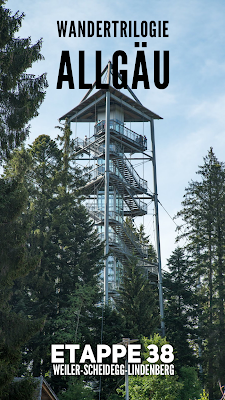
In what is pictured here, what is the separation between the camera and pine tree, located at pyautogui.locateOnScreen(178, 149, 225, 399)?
32.7 m

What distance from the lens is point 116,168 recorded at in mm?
35469

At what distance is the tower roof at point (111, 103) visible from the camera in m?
35.9

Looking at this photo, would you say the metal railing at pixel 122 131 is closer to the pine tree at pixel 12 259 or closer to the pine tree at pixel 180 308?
the pine tree at pixel 180 308

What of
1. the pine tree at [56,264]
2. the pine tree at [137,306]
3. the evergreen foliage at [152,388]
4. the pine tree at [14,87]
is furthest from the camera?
the pine tree at [137,306]

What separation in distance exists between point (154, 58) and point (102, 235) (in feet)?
52.9

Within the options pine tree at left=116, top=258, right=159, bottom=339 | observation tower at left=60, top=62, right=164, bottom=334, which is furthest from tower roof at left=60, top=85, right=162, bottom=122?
pine tree at left=116, top=258, right=159, bottom=339

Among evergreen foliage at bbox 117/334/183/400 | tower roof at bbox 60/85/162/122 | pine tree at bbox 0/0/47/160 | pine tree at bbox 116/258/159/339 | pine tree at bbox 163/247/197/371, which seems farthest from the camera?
tower roof at bbox 60/85/162/122

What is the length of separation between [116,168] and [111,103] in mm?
5068

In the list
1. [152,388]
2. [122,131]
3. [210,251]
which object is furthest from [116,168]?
[152,388]

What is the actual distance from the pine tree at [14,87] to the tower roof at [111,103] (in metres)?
19.3

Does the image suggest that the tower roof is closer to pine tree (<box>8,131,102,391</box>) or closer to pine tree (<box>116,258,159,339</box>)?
pine tree (<box>8,131,102,391</box>)

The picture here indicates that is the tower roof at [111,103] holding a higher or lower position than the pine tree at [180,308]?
higher

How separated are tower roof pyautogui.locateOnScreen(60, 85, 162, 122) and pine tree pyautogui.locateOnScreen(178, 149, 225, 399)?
640 cm

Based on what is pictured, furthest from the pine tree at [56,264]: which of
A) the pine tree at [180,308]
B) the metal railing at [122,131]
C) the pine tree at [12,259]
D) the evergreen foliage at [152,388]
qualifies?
the pine tree at [12,259]
